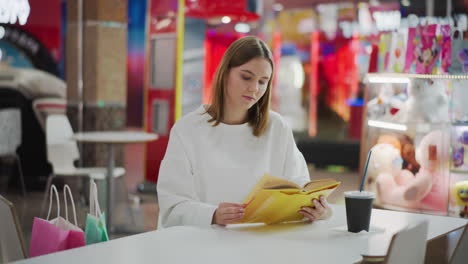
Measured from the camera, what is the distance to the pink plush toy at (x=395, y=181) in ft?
16.6

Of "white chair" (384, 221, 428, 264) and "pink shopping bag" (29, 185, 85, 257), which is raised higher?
"white chair" (384, 221, 428, 264)

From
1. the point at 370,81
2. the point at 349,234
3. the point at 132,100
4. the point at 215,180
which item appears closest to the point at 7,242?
the point at 215,180

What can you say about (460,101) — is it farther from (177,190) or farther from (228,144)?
(177,190)

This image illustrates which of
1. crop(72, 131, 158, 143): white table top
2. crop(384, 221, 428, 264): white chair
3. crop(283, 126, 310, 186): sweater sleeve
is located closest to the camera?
crop(384, 221, 428, 264): white chair

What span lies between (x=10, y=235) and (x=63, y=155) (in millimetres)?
4202

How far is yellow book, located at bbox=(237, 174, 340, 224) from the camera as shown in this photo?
198 cm

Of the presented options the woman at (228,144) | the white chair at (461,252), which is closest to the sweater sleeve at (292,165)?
the woman at (228,144)

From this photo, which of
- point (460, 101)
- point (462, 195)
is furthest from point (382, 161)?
point (460, 101)

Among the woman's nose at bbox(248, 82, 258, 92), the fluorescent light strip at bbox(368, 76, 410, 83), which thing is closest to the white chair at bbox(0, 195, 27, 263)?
the woman's nose at bbox(248, 82, 258, 92)

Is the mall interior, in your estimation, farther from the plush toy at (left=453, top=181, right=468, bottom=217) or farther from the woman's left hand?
the woman's left hand

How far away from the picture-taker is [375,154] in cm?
541

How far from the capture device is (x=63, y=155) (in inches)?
236

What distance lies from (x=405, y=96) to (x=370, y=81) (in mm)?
508

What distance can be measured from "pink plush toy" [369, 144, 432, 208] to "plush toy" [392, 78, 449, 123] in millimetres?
344
